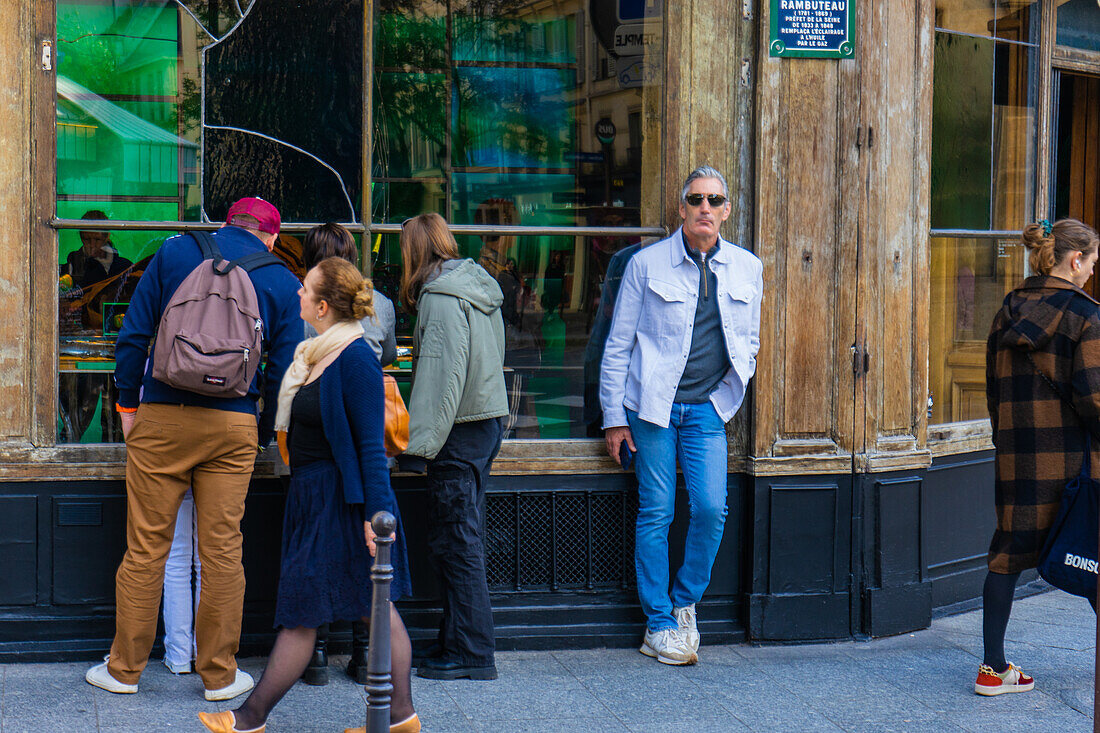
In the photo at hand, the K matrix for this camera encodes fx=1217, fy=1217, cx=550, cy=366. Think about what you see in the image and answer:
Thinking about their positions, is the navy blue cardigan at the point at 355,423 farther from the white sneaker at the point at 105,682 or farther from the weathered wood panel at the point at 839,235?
the weathered wood panel at the point at 839,235

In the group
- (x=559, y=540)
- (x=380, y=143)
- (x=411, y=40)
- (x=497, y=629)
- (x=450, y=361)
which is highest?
(x=411, y=40)

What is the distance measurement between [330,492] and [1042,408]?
A: 2875mm

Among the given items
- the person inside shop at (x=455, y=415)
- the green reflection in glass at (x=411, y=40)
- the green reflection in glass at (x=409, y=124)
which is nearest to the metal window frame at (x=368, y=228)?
the green reflection in glass at (x=409, y=124)

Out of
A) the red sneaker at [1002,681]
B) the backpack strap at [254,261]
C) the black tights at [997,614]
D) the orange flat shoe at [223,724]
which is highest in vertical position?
the backpack strap at [254,261]

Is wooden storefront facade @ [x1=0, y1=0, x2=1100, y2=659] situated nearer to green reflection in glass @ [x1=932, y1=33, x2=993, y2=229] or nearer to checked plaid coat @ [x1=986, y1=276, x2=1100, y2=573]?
green reflection in glass @ [x1=932, y1=33, x2=993, y2=229]

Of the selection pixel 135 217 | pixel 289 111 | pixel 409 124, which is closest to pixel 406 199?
pixel 409 124

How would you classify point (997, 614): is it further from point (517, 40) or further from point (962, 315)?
point (517, 40)

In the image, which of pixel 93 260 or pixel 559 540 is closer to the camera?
pixel 93 260

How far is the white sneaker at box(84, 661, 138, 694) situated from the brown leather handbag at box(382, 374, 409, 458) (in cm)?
137

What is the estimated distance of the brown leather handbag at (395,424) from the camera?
4.74 m

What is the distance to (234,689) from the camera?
4.76 meters

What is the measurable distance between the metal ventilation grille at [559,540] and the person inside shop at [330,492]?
145 centimetres

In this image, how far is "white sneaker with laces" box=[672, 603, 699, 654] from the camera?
5.40m

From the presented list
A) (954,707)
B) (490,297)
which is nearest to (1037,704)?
(954,707)
